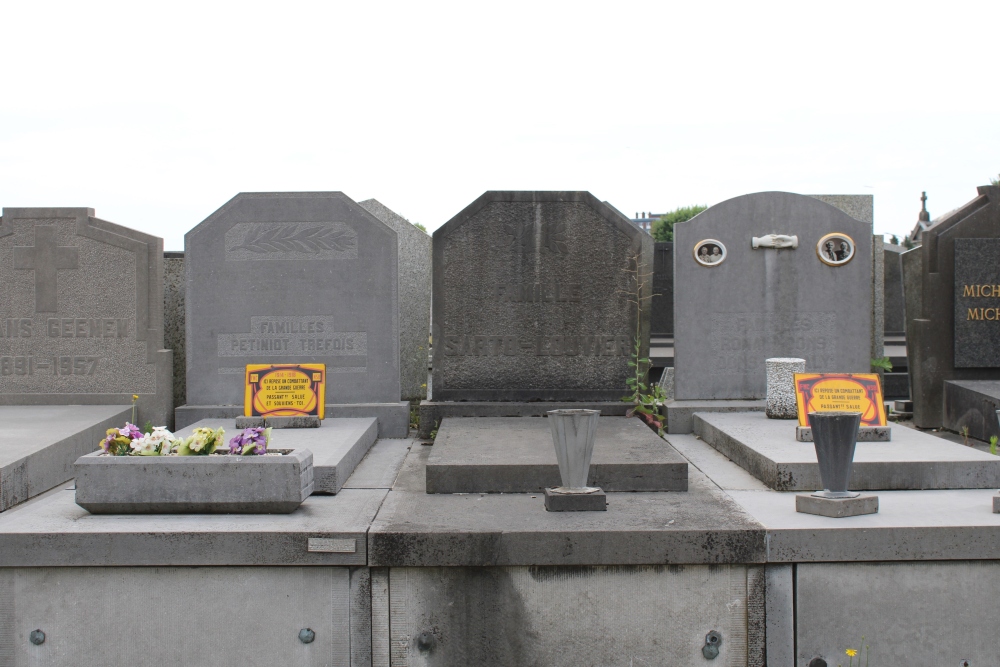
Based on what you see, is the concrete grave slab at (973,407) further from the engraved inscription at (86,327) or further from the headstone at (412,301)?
the engraved inscription at (86,327)

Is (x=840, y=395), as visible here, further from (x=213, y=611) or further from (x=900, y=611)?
(x=213, y=611)

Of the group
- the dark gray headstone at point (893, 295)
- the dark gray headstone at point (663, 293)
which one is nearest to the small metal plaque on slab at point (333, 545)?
the dark gray headstone at point (663, 293)

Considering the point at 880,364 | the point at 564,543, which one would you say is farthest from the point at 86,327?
the point at 880,364

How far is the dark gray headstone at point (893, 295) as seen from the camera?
11742 mm

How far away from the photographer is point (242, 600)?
370 cm

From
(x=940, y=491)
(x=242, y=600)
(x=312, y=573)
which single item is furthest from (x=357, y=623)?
(x=940, y=491)

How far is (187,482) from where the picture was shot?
397 centimetres

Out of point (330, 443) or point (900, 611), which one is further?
point (330, 443)

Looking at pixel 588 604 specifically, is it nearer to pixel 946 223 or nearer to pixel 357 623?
pixel 357 623

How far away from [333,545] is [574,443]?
4.07 feet

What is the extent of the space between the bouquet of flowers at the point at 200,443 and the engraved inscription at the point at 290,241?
2.87 metres

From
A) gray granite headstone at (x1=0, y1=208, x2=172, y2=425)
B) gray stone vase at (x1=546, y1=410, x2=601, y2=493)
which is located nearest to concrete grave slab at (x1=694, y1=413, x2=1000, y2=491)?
gray stone vase at (x1=546, y1=410, x2=601, y2=493)

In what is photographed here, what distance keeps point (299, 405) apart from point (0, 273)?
274 cm

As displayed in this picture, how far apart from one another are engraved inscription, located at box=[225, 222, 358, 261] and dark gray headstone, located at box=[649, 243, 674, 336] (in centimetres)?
703
